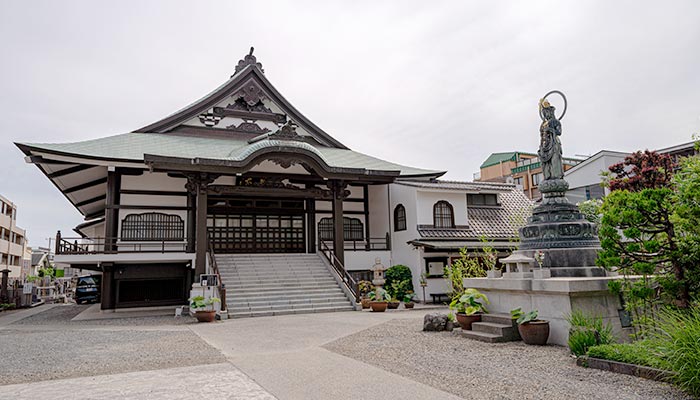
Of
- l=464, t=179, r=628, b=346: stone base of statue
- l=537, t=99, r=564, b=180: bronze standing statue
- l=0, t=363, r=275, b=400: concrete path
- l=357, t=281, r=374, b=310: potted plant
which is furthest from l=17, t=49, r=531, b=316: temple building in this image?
l=537, t=99, r=564, b=180: bronze standing statue

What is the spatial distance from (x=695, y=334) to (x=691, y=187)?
7.35ft

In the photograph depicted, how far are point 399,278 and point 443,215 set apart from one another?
3578mm

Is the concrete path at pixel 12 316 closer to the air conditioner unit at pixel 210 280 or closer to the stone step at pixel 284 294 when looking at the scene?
the air conditioner unit at pixel 210 280

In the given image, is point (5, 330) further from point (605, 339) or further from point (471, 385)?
point (605, 339)

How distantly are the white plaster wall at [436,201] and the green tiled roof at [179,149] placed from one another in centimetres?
155

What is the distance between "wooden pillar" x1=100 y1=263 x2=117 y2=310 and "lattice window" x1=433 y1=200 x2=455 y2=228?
13.1 m

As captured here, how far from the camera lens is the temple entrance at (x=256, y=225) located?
1939cm

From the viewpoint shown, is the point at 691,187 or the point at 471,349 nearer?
the point at 691,187

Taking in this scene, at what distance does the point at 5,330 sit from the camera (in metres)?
12.8

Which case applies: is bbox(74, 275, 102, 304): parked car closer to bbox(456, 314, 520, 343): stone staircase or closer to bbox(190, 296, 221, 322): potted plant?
bbox(190, 296, 221, 322): potted plant

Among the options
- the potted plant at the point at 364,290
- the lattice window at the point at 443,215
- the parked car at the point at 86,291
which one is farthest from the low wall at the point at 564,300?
the parked car at the point at 86,291

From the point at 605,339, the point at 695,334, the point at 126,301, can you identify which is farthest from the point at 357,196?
Result: the point at 695,334

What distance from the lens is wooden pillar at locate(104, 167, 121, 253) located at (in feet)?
55.5

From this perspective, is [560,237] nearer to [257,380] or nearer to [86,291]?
[257,380]
